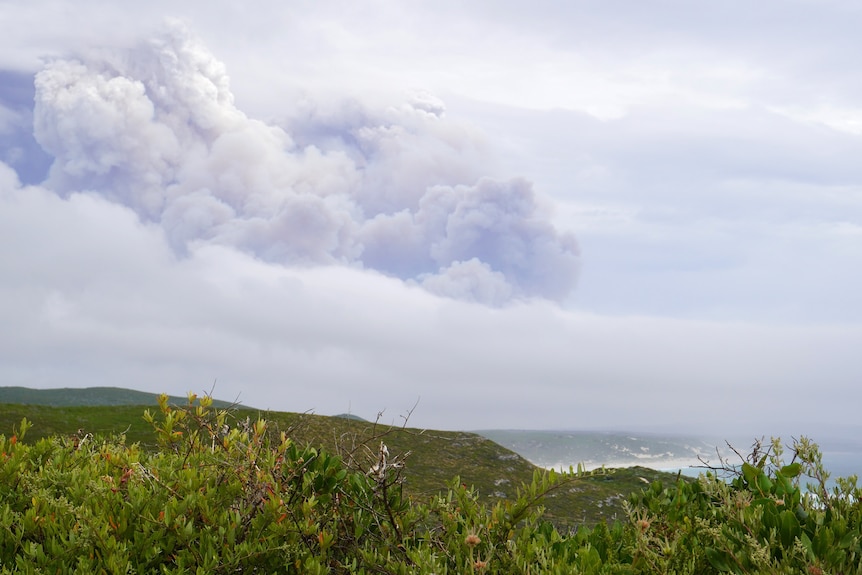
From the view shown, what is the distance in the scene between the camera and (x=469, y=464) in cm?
3538

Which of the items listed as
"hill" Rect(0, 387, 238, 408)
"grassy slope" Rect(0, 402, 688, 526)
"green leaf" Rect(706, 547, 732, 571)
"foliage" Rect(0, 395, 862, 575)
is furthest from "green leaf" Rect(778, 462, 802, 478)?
"hill" Rect(0, 387, 238, 408)

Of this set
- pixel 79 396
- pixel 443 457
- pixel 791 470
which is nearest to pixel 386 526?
pixel 791 470

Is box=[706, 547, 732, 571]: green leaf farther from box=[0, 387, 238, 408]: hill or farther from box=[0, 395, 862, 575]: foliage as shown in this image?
box=[0, 387, 238, 408]: hill

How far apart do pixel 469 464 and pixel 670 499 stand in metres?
29.9

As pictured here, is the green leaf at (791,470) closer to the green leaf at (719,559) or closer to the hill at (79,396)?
the green leaf at (719,559)

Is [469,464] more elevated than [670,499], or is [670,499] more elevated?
[670,499]

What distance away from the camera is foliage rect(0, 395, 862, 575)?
15.1 feet

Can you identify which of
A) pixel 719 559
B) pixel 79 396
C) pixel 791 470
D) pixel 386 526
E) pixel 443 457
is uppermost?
pixel 791 470

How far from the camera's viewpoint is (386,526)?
5.38 meters

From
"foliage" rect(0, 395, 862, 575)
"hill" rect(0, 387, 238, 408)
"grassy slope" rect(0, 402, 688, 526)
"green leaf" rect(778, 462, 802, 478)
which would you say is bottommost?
"hill" rect(0, 387, 238, 408)

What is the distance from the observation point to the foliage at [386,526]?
4609 mm

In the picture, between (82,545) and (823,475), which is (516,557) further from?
(82,545)

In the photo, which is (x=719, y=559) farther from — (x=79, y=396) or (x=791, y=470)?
(x=79, y=396)

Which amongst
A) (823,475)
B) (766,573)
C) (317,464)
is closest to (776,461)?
(823,475)
